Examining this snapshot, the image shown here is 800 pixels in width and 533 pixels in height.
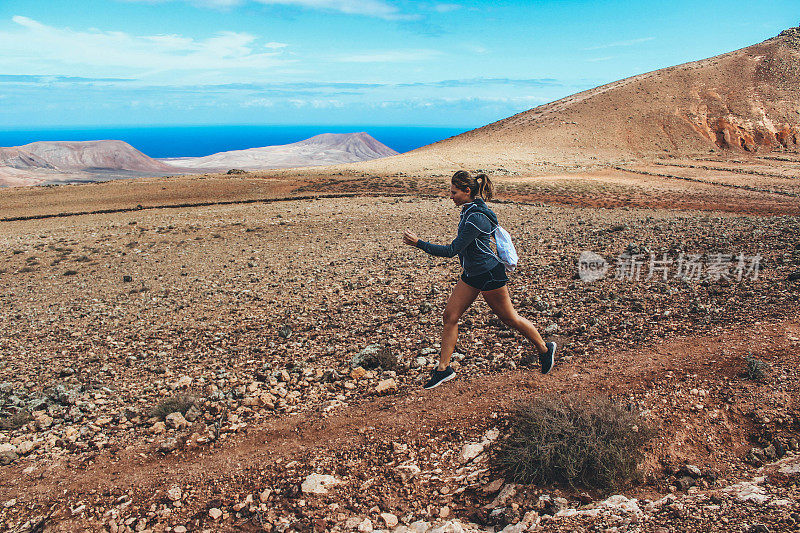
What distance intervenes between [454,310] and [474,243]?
2.49ft

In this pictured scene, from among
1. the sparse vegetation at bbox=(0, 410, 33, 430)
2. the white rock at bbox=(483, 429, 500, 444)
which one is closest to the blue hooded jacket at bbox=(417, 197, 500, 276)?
the white rock at bbox=(483, 429, 500, 444)

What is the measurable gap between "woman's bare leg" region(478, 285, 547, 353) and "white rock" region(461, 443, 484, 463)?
53.8 inches

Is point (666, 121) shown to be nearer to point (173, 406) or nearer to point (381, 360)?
point (381, 360)

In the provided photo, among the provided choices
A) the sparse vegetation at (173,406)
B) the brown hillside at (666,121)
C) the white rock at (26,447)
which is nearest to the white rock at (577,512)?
the sparse vegetation at (173,406)

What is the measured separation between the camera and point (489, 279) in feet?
16.3

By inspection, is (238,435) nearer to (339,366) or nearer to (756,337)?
(339,366)

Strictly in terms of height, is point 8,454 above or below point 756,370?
below

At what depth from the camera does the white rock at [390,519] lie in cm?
367

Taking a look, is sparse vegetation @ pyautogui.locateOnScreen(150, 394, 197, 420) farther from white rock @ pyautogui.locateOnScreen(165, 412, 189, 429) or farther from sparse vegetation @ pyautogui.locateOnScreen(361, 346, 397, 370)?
sparse vegetation @ pyautogui.locateOnScreen(361, 346, 397, 370)

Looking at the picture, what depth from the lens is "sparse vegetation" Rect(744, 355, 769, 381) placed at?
4855mm

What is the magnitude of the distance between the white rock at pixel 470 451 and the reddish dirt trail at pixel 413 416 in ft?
0.72

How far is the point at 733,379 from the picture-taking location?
4922 mm

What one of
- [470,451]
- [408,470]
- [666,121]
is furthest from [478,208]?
[666,121]

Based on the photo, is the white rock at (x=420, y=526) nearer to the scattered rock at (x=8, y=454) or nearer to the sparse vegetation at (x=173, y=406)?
the sparse vegetation at (x=173, y=406)
